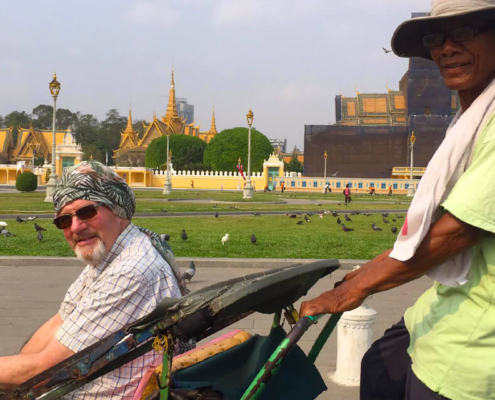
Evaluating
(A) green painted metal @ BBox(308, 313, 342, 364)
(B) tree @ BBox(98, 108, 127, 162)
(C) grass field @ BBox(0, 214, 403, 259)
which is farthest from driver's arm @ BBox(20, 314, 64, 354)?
(B) tree @ BBox(98, 108, 127, 162)

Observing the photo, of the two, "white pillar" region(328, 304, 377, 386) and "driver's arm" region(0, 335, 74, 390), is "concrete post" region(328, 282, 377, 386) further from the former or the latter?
"driver's arm" region(0, 335, 74, 390)

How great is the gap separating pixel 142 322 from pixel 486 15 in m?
1.22

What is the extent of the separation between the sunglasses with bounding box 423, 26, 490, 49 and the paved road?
2532mm

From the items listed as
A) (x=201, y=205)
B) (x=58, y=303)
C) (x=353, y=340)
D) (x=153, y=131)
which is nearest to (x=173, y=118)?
(x=153, y=131)

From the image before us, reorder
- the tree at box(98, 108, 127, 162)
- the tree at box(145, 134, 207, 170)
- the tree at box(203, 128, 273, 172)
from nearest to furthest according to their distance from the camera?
the tree at box(203, 128, 273, 172) → the tree at box(145, 134, 207, 170) → the tree at box(98, 108, 127, 162)

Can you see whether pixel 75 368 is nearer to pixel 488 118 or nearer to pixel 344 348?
pixel 488 118

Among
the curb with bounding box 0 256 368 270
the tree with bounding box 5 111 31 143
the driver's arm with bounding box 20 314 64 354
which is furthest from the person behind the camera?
the tree with bounding box 5 111 31 143

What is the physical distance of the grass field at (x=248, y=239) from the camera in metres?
9.65

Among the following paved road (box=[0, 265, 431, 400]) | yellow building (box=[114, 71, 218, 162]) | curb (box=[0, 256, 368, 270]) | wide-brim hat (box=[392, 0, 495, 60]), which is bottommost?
paved road (box=[0, 265, 431, 400])

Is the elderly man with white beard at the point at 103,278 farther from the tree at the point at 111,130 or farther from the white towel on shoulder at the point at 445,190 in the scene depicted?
the tree at the point at 111,130

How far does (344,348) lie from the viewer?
3885 mm

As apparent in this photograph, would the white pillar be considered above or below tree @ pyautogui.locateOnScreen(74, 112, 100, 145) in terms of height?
below

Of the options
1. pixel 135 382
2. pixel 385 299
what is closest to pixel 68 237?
pixel 135 382

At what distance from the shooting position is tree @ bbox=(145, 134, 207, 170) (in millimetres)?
66312
